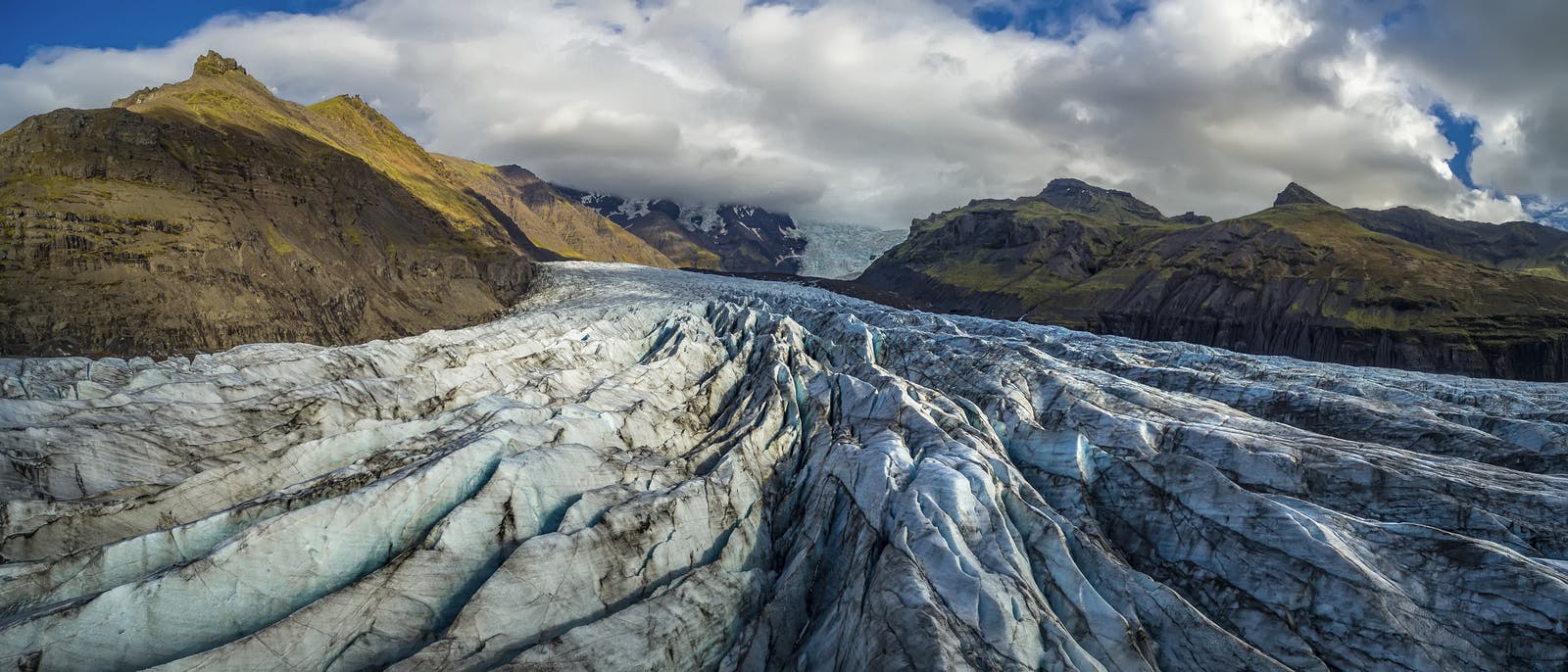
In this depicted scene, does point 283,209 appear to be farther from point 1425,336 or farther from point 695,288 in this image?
point 1425,336

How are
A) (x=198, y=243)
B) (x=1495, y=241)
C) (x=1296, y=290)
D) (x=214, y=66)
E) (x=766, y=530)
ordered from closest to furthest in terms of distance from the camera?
(x=766, y=530), (x=198, y=243), (x=1296, y=290), (x=214, y=66), (x=1495, y=241)

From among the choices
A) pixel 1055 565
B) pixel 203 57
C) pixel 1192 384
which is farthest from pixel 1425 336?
pixel 203 57

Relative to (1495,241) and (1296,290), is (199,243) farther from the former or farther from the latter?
(1495,241)

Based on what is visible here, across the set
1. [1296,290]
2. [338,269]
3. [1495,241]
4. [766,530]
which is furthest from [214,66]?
[1495,241]

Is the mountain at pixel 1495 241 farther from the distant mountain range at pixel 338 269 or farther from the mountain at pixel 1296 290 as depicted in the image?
the distant mountain range at pixel 338 269

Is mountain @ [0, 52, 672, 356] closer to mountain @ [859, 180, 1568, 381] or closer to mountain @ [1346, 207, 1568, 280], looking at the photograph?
mountain @ [859, 180, 1568, 381]

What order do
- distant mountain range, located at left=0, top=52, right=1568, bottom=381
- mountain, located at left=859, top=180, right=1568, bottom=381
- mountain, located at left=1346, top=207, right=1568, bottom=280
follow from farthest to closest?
mountain, located at left=1346, top=207, right=1568, bottom=280
mountain, located at left=859, top=180, right=1568, bottom=381
distant mountain range, located at left=0, top=52, right=1568, bottom=381

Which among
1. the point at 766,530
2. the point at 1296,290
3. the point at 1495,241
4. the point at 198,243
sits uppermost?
the point at 1495,241

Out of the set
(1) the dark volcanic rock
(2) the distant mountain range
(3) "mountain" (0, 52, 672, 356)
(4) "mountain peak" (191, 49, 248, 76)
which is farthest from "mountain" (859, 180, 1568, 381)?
(4) "mountain peak" (191, 49, 248, 76)
